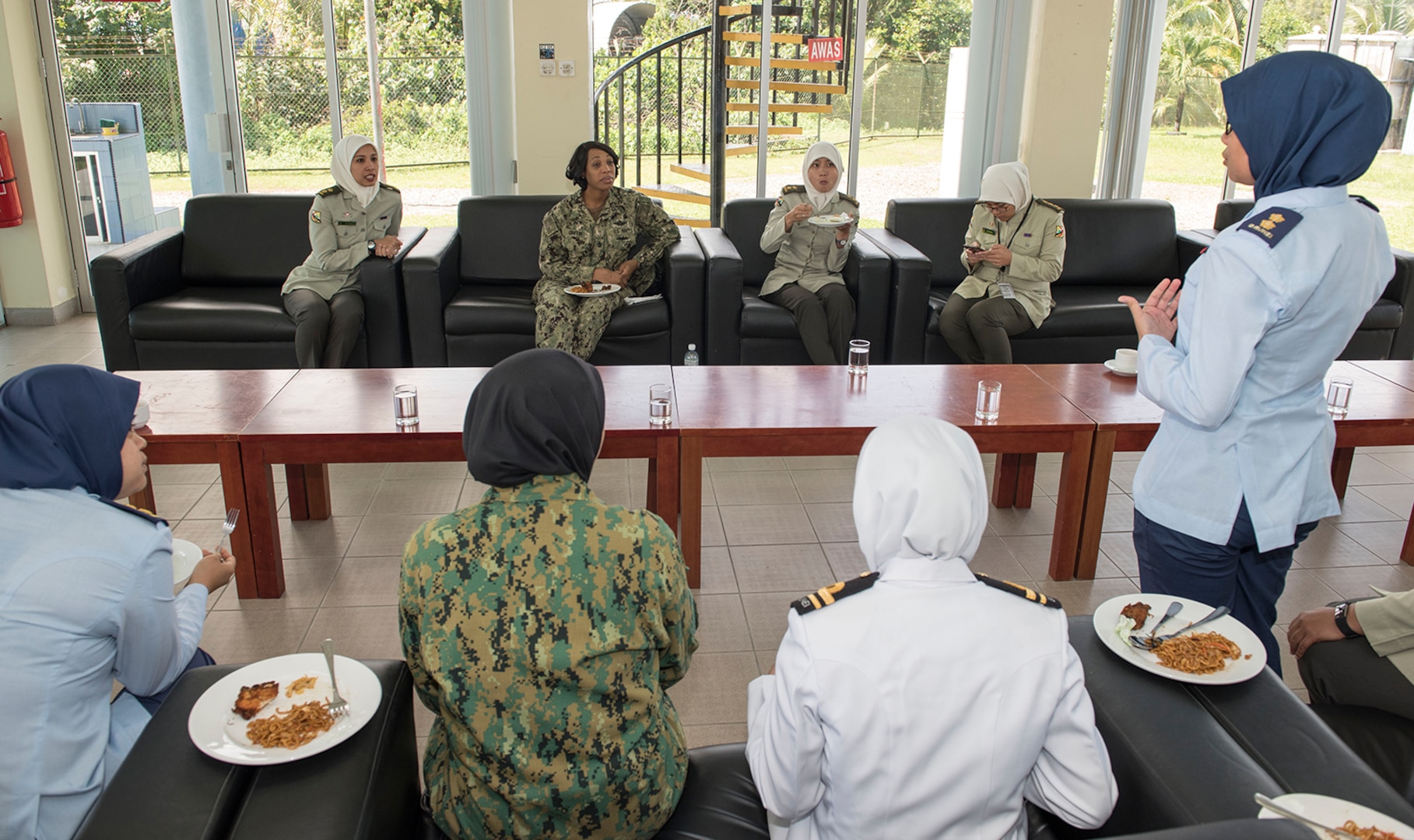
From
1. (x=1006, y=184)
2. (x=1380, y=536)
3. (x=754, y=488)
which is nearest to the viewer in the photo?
(x=1380, y=536)

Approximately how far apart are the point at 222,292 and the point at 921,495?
4246 mm

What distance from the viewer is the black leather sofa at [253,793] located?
1.35 m

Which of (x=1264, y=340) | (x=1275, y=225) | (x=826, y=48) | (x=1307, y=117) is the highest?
(x=826, y=48)

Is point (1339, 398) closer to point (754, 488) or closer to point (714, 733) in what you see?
point (754, 488)

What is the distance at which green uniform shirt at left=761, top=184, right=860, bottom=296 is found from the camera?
4.66 meters

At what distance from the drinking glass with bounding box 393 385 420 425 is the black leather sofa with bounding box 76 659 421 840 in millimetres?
1279

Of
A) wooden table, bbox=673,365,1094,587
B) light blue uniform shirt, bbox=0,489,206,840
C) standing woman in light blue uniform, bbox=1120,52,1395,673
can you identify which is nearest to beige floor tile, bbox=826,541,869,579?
wooden table, bbox=673,365,1094,587

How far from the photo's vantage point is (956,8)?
6.22 metres

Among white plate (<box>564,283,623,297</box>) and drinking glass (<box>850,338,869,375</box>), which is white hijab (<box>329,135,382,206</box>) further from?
drinking glass (<box>850,338,869,375</box>)

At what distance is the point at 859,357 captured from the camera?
3244 millimetres

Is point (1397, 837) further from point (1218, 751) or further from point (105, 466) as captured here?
point (105, 466)

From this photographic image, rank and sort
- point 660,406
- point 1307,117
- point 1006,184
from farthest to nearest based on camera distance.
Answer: point 1006,184 < point 660,406 < point 1307,117

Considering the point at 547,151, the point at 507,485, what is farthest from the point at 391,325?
the point at 507,485

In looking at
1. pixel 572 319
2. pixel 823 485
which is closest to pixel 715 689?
pixel 823 485
